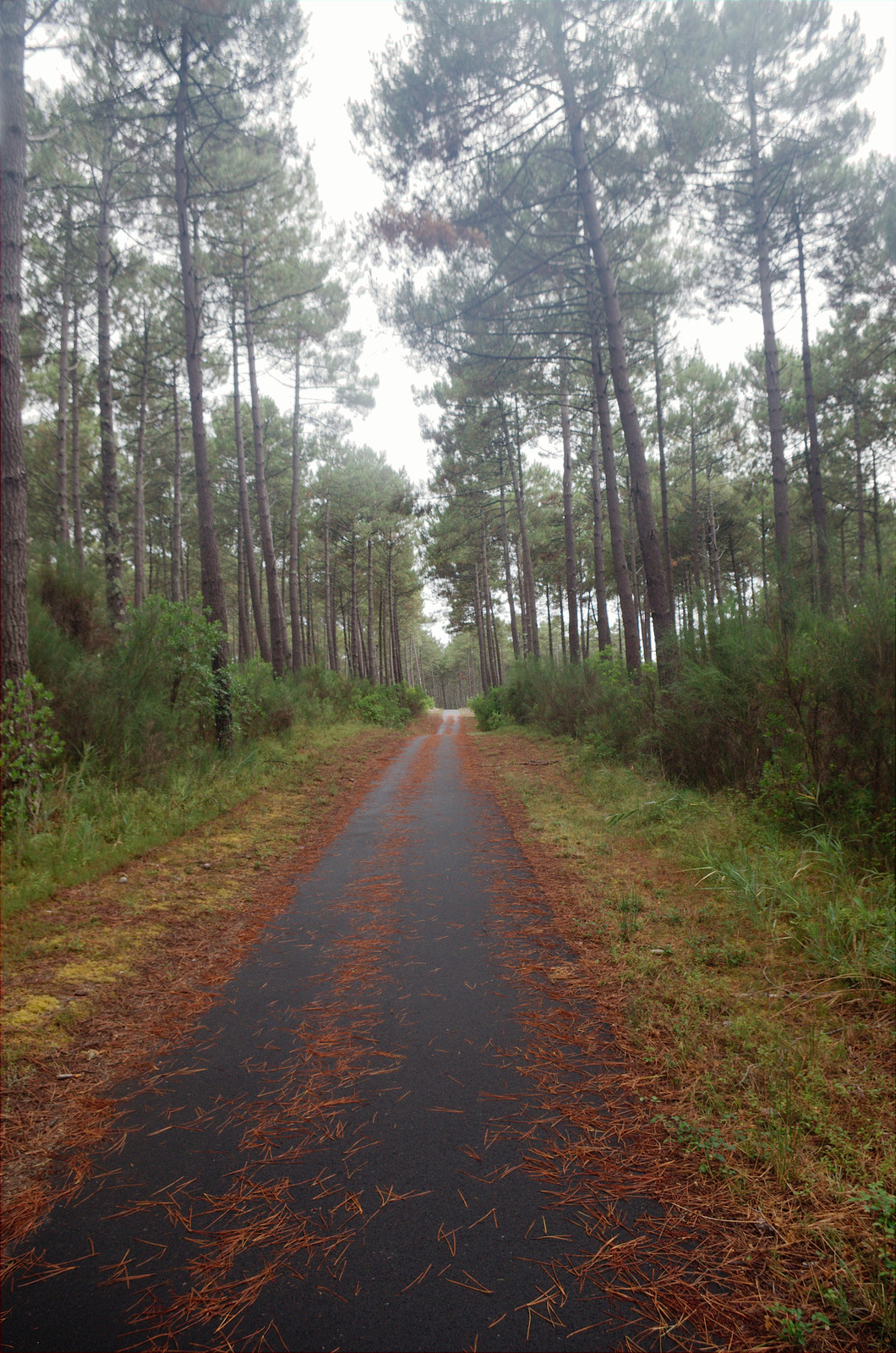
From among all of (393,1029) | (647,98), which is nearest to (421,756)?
(393,1029)

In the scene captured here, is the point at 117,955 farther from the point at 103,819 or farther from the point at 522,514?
the point at 522,514

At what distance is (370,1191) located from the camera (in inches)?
79.2

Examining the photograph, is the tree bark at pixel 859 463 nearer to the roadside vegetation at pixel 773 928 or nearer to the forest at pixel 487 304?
the forest at pixel 487 304

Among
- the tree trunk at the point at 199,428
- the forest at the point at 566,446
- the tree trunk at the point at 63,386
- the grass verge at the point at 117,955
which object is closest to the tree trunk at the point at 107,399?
the forest at the point at 566,446

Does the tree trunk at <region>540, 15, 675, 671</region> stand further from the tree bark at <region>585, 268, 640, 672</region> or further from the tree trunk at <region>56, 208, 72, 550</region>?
the tree trunk at <region>56, 208, 72, 550</region>

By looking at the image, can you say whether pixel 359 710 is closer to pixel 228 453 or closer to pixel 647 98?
pixel 228 453

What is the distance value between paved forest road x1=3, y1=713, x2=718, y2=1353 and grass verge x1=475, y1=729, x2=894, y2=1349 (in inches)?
10.2

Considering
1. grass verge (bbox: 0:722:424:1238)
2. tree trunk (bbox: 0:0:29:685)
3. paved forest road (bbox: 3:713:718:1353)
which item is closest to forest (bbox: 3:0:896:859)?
tree trunk (bbox: 0:0:29:685)

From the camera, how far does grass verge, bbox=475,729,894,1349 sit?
171 cm

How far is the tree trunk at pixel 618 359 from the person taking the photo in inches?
375

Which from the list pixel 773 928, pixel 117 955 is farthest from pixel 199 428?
pixel 773 928

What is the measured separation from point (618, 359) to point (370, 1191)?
11236 mm

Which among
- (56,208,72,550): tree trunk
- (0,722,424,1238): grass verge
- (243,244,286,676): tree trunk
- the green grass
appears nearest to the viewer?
(0,722,424,1238): grass verge

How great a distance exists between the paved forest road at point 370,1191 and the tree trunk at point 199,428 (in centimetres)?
749
